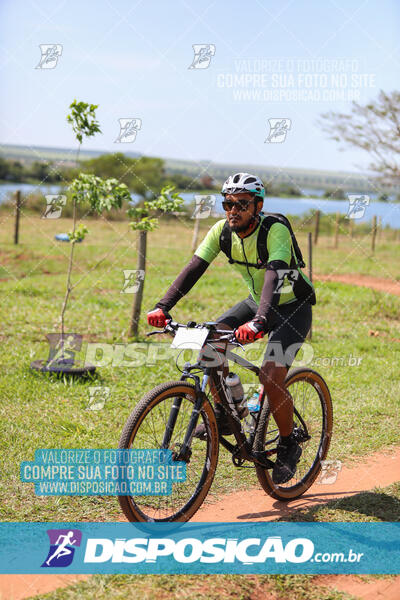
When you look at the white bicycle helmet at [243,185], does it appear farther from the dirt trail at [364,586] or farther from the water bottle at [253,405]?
the dirt trail at [364,586]

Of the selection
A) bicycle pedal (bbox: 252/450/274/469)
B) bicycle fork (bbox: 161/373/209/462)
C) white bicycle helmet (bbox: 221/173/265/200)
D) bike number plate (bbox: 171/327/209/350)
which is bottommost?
bicycle pedal (bbox: 252/450/274/469)

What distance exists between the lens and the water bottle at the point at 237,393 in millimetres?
4260

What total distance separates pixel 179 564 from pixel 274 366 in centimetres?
143

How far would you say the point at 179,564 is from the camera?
366 centimetres

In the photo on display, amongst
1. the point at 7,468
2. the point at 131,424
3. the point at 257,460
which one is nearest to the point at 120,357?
the point at 7,468

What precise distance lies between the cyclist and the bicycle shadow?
0.23 m

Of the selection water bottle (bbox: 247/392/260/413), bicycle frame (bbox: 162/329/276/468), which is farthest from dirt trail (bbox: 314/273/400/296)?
bicycle frame (bbox: 162/329/276/468)

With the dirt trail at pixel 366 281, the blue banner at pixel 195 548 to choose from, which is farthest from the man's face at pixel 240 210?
the dirt trail at pixel 366 281

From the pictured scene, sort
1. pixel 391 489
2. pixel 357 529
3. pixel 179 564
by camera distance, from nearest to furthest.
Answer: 1. pixel 179 564
2. pixel 357 529
3. pixel 391 489

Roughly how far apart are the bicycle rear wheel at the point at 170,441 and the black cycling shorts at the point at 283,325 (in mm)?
646

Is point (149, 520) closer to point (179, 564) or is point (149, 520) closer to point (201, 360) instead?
point (179, 564)

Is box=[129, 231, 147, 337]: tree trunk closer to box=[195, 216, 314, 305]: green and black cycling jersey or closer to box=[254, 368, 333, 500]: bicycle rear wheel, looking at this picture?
Result: box=[254, 368, 333, 500]: bicycle rear wheel

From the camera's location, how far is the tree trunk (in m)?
9.23

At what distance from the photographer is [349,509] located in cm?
458
